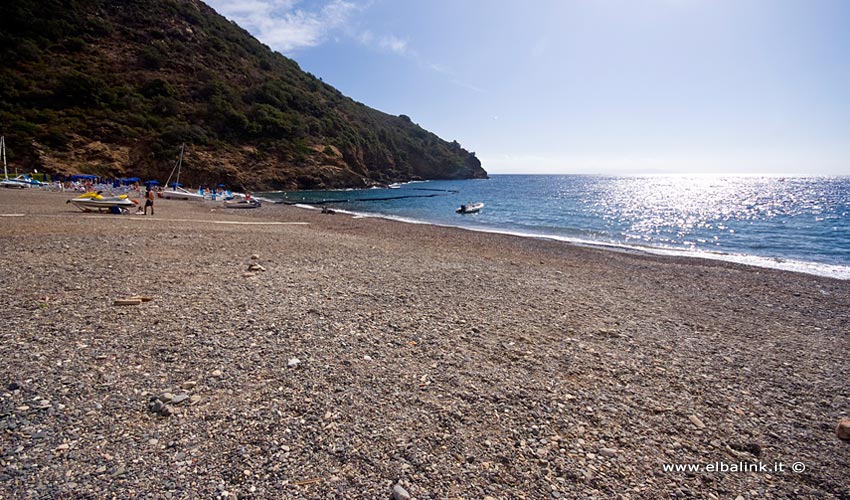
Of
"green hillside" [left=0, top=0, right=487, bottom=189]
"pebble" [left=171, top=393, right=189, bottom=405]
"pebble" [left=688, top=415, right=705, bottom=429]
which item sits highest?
"green hillside" [left=0, top=0, right=487, bottom=189]

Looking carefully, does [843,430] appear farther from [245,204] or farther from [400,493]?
[245,204]

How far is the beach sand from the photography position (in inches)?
129

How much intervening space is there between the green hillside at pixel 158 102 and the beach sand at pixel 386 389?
52.4 m

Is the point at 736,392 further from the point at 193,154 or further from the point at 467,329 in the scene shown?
the point at 193,154

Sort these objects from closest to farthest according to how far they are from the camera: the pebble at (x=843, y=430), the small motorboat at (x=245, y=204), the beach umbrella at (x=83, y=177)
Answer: the pebble at (x=843, y=430), the small motorboat at (x=245, y=204), the beach umbrella at (x=83, y=177)

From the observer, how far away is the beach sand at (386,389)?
10.8 feet

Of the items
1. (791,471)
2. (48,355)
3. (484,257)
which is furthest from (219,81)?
(791,471)

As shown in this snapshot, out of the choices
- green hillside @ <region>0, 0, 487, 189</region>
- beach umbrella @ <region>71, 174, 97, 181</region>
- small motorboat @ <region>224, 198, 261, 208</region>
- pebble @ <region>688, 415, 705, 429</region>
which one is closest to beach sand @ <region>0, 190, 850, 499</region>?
pebble @ <region>688, 415, 705, 429</region>

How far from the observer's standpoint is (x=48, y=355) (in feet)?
15.1

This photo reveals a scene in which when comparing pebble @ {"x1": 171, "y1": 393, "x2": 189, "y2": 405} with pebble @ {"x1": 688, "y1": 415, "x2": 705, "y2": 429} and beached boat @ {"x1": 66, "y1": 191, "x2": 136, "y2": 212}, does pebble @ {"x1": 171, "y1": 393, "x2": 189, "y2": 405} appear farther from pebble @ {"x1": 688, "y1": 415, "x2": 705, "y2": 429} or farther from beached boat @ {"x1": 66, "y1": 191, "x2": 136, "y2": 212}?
beached boat @ {"x1": 66, "y1": 191, "x2": 136, "y2": 212}

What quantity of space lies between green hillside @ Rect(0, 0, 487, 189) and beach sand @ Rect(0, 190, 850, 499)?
2062 inches

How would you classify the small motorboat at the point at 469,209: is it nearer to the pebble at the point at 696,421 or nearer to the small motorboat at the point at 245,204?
the small motorboat at the point at 245,204

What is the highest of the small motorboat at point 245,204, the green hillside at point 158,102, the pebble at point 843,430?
the green hillside at point 158,102

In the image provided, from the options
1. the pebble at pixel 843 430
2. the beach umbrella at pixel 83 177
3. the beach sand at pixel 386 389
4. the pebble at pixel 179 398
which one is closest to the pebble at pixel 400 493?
the beach sand at pixel 386 389
